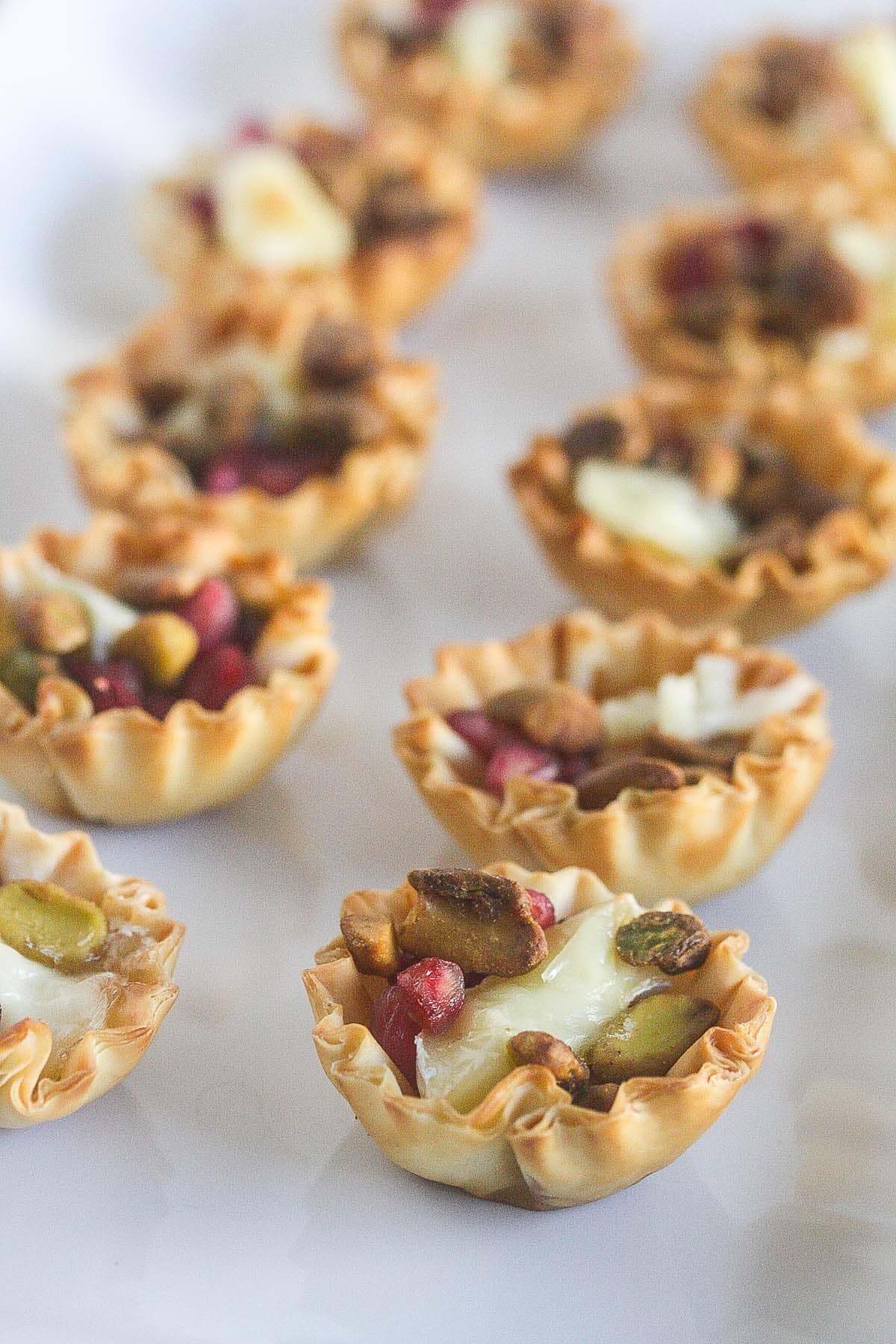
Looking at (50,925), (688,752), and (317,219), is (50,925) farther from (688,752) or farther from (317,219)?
(317,219)

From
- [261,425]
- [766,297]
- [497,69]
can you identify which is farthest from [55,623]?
[497,69]

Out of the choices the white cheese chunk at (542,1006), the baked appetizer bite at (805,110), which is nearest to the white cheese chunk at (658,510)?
the white cheese chunk at (542,1006)

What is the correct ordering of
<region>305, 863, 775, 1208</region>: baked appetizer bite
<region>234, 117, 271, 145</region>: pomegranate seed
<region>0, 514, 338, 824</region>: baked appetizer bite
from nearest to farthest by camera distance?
<region>305, 863, 775, 1208</region>: baked appetizer bite → <region>0, 514, 338, 824</region>: baked appetizer bite → <region>234, 117, 271, 145</region>: pomegranate seed

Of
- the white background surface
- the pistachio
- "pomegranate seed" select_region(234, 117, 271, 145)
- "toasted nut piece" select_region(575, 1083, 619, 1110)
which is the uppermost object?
"pomegranate seed" select_region(234, 117, 271, 145)

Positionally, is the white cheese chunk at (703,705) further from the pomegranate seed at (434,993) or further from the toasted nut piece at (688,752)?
the pomegranate seed at (434,993)

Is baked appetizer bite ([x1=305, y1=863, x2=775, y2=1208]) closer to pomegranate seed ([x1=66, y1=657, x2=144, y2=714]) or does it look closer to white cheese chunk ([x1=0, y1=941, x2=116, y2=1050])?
white cheese chunk ([x1=0, y1=941, x2=116, y2=1050])

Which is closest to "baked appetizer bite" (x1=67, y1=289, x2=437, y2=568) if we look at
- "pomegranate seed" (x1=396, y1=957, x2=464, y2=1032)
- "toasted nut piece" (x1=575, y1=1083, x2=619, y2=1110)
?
"pomegranate seed" (x1=396, y1=957, x2=464, y2=1032)
